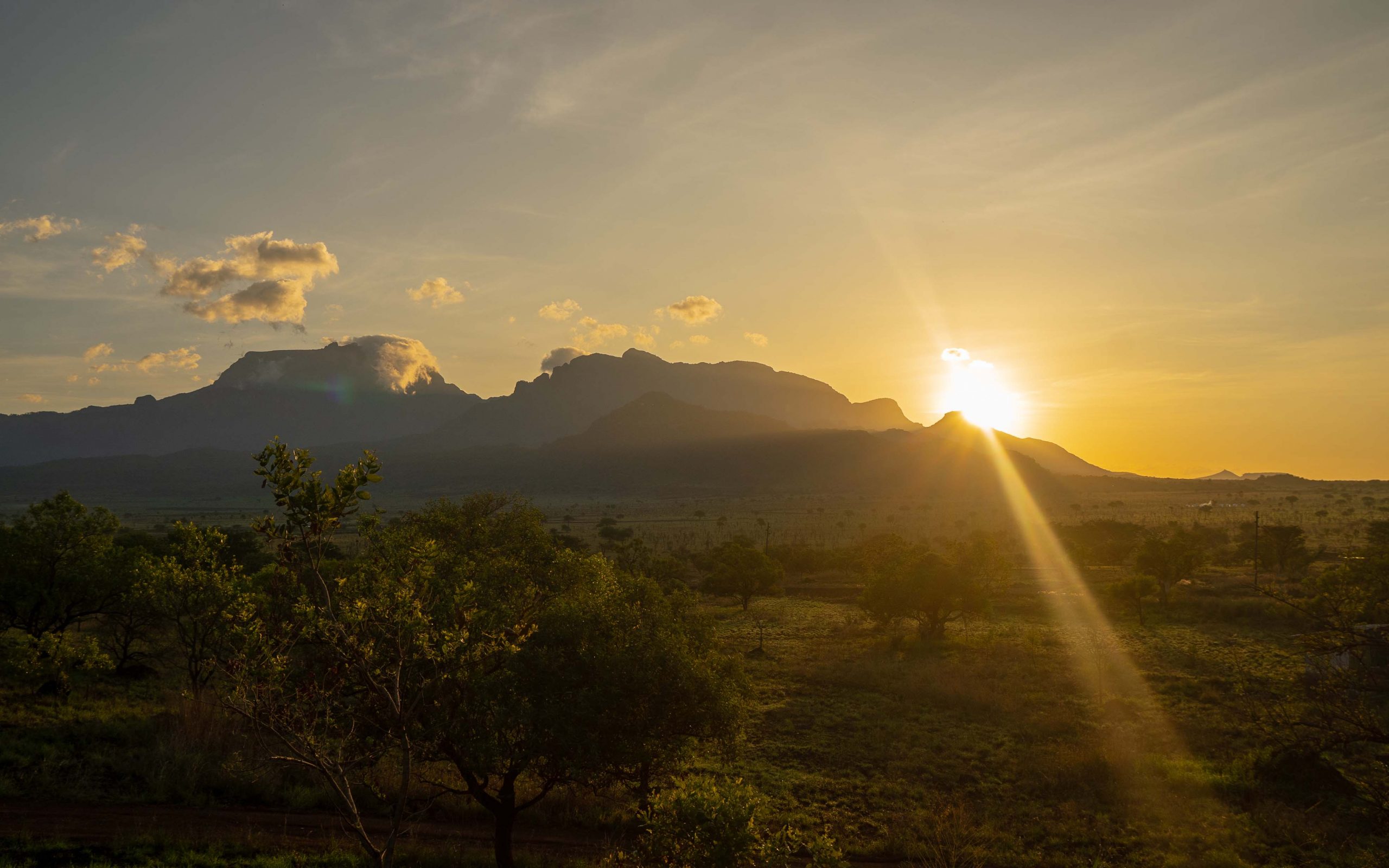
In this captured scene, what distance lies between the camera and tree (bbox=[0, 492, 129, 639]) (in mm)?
27719

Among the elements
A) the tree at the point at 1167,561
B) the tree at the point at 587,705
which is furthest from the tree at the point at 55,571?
the tree at the point at 1167,561

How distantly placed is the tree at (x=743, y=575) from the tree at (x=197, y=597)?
33439mm

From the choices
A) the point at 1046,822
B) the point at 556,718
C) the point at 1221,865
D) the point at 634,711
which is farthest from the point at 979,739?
the point at 556,718

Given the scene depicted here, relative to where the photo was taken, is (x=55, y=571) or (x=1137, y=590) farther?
(x=1137, y=590)

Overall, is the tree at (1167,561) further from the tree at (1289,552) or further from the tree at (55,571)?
the tree at (55,571)

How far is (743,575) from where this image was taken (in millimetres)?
55031

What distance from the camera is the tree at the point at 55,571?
1091 inches

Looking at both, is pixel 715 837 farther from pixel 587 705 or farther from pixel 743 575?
pixel 743 575

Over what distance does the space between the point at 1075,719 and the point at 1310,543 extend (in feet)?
220

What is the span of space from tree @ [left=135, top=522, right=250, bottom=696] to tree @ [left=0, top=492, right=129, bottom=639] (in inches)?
76.0

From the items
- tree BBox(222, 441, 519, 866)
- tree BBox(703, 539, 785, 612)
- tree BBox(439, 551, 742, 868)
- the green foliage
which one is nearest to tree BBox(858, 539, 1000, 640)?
tree BBox(703, 539, 785, 612)

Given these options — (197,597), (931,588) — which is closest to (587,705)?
(197,597)

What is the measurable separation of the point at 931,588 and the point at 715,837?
122ft

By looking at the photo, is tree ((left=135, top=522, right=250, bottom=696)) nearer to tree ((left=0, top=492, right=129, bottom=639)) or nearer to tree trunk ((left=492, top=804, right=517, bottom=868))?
tree ((left=0, top=492, right=129, bottom=639))
